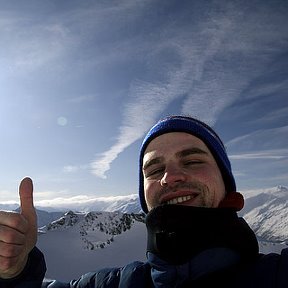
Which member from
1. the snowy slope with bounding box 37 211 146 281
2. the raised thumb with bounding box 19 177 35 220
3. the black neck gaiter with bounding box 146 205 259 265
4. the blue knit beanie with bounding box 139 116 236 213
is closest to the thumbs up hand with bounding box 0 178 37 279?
the raised thumb with bounding box 19 177 35 220

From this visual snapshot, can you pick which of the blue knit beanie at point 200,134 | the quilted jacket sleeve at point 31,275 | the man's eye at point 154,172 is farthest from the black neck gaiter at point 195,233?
the quilted jacket sleeve at point 31,275

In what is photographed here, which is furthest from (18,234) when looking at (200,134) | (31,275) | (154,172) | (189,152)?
(200,134)

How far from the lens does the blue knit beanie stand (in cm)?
329

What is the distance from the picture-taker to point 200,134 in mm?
3297

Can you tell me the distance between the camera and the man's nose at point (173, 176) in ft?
9.33

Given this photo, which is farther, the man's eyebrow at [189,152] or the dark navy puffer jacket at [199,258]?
the man's eyebrow at [189,152]

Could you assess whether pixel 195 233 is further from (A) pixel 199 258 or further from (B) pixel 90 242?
(B) pixel 90 242

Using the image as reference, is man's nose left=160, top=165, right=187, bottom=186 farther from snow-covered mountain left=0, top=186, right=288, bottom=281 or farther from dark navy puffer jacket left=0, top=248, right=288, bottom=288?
snow-covered mountain left=0, top=186, right=288, bottom=281

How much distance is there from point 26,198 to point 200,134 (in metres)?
1.87

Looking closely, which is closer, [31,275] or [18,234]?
[18,234]

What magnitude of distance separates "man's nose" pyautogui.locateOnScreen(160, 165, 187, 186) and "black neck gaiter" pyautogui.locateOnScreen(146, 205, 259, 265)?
26 centimetres

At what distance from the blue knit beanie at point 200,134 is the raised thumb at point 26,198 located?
1.25 meters

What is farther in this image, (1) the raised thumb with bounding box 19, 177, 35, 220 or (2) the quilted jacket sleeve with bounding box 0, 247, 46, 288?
(1) the raised thumb with bounding box 19, 177, 35, 220

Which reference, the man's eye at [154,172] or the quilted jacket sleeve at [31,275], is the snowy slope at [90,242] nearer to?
the quilted jacket sleeve at [31,275]
